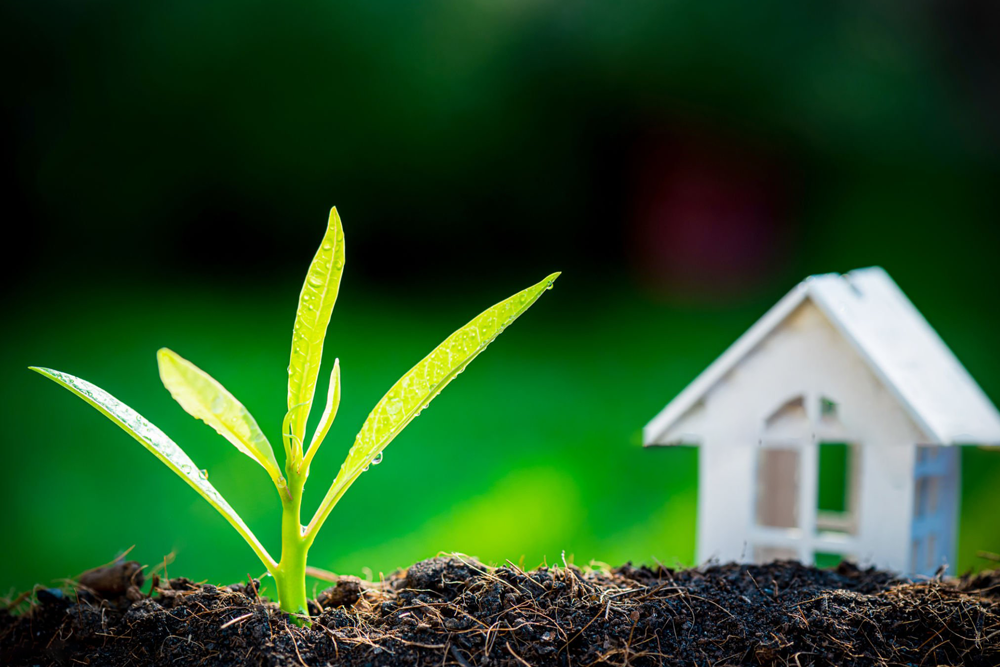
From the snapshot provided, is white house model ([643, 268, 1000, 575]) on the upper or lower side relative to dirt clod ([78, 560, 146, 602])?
upper

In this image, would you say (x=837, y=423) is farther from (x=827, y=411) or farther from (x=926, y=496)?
(x=827, y=411)

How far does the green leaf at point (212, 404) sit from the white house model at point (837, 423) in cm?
59

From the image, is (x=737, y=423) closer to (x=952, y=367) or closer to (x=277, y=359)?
(x=952, y=367)

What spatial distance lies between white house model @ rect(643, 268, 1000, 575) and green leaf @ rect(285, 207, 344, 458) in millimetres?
557

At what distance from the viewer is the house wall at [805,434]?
1.00 m

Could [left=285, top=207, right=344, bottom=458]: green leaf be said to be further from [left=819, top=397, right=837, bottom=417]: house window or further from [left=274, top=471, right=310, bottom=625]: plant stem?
[left=819, top=397, right=837, bottom=417]: house window

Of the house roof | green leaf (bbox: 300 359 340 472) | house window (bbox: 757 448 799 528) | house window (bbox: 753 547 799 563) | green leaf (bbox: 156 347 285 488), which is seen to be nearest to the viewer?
green leaf (bbox: 156 347 285 488)

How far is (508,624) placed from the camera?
0.70 metres

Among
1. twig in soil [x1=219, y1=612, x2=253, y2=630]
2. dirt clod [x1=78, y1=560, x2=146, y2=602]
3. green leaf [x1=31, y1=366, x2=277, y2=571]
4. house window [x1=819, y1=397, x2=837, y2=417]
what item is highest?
house window [x1=819, y1=397, x2=837, y2=417]

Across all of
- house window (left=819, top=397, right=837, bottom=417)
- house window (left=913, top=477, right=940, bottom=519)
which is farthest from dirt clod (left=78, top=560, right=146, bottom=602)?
house window (left=913, top=477, right=940, bottom=519)

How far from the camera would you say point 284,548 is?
2.38 feet

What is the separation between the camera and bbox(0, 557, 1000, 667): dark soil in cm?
68

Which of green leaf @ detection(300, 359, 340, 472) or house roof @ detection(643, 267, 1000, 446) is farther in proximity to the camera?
house roof @ detection(643, 267, 1000, 446)

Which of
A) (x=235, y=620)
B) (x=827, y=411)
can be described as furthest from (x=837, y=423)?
(x=235, y=620)
